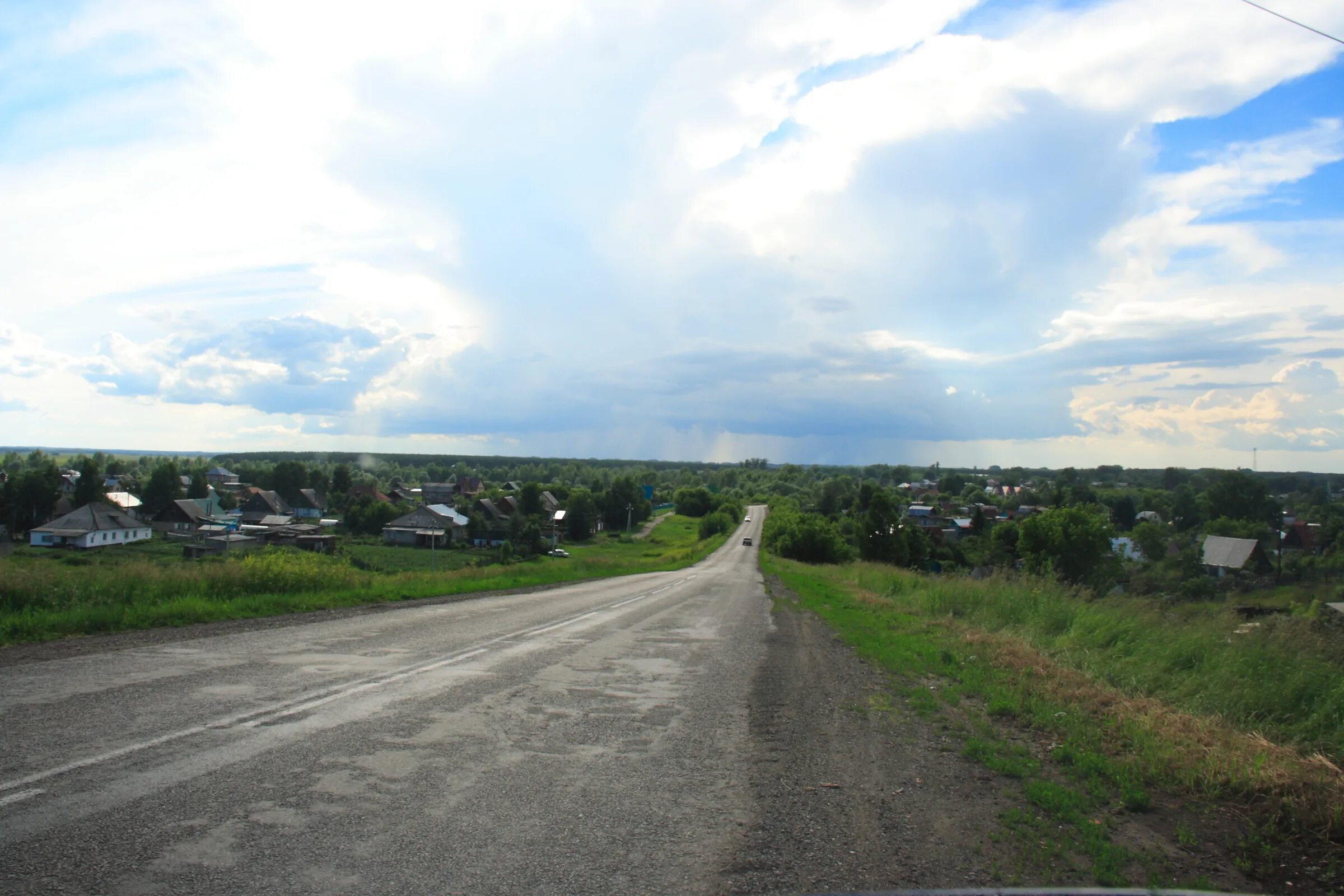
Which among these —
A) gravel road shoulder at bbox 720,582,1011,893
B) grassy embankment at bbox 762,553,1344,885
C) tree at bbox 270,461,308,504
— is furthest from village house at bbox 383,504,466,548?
gravel road shoulder at bbox 720,582,1011,893

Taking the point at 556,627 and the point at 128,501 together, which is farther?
the point at 128,501

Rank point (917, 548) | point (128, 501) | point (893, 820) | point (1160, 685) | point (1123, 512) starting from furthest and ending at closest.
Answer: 1. point (128, 501)
2. point (917, 548)
3. point (1123, 512)
4. point (1160, 685)
5. point (893, 820)

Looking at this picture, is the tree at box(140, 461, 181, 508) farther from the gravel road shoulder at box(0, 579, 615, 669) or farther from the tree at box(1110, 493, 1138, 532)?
the tree at box(1110, 493, 1138, 532)

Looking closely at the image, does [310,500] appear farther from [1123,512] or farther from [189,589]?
[189,589]

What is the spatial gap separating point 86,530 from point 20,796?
217 feet

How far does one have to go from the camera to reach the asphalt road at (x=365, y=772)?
396 centimetres

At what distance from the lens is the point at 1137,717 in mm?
7887

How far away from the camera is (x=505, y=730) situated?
22.4 ft

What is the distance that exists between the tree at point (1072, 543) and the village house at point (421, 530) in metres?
53.1

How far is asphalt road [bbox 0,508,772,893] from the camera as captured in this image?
3.96 metres

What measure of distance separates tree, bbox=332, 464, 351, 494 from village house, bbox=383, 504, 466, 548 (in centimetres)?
5042

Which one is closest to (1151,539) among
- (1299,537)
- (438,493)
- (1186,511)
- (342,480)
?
(1186,511)

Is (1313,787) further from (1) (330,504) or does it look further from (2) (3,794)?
(1) (330,504)

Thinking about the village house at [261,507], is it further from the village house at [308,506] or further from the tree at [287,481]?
the tree at [287,481]
